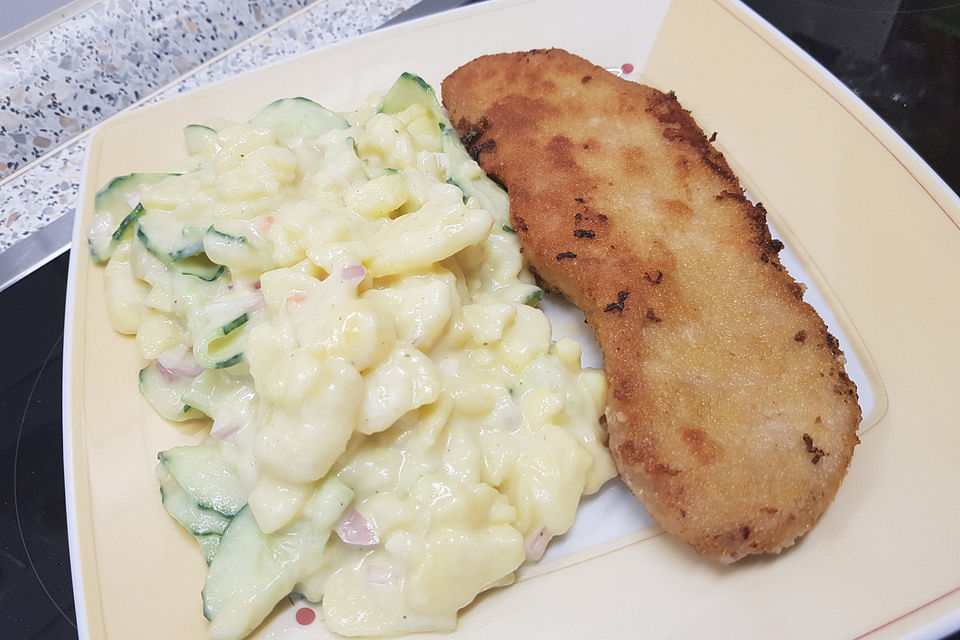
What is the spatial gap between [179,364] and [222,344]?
232mm

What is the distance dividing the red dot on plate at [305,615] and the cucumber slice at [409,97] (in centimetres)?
153

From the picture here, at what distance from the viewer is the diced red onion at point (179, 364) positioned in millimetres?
1870

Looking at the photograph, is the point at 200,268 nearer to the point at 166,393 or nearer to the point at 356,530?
the point at 166,393

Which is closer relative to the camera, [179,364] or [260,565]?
[260,565]

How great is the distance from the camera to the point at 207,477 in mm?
1688

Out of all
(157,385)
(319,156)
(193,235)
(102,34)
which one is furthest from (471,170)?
(102,34)

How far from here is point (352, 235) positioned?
1776mm

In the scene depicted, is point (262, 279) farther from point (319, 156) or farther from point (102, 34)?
point (102, 34)

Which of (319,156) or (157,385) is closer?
(157,385)

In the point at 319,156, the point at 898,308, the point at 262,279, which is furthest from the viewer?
the point at 319,156

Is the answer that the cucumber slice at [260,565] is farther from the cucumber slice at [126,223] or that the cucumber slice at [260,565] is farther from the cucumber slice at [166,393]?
the cucumber slice at [126,223]

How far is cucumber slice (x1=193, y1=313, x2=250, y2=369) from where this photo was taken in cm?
171

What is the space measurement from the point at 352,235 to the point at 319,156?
1.50ft

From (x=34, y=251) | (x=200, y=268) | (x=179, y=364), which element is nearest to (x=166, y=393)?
(x=179, y=364)
